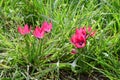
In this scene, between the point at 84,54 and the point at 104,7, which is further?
the point at 104,7

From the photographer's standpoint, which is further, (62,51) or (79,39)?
(62,51)

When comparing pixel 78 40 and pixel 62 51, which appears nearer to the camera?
pixel 78 40

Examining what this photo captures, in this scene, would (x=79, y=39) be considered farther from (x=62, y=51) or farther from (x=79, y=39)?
(x=62, y=51)

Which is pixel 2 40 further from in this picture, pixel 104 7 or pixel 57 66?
pixel 104 7

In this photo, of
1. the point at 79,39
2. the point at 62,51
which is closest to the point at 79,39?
the point at 79,39

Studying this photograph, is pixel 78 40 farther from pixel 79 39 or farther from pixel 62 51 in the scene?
pixel 62 51

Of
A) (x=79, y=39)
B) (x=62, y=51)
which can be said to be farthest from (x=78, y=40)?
(x=62, y=51)

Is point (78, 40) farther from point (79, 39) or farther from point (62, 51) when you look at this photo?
point (62, 51)

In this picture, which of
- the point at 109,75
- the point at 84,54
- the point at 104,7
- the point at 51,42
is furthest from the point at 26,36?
the point at 104,7
